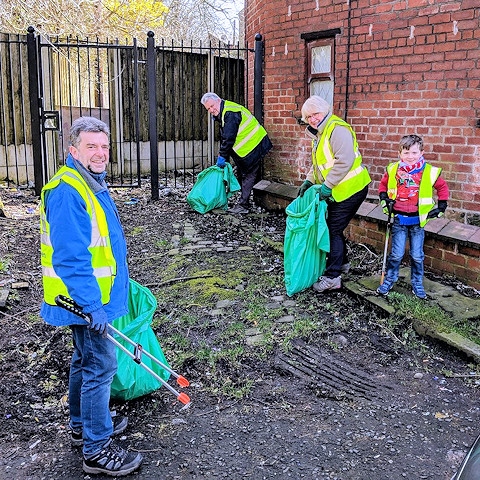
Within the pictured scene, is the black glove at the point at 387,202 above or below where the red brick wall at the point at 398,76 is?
below

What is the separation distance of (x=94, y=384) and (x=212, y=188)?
217 inches

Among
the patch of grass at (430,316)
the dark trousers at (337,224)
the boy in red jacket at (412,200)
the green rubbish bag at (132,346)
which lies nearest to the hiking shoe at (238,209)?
the dark trousers at (337,224)

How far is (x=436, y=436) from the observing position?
3193 millimetres

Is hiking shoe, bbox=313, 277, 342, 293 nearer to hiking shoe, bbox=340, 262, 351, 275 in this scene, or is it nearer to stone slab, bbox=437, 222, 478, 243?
hiking shoe, bbox=340, 262, 351, 275

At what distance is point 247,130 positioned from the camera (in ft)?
26.2

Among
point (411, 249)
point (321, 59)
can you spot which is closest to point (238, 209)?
point (321, 59)

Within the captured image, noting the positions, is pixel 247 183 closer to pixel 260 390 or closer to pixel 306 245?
pixel 306 245

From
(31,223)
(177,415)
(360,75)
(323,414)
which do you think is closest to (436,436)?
(323,414)

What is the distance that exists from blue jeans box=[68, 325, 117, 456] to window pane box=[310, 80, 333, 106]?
4.98 m

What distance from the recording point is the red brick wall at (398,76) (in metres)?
5.20

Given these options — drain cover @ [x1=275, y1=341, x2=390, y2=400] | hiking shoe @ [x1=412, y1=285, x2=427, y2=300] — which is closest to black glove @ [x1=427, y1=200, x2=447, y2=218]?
hiking shoe @ [x1=412, y1=285, x2=427, y2=300]

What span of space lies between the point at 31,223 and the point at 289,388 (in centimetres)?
528

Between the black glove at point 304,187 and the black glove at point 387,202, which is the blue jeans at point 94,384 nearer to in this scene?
the black glove at point 387,202

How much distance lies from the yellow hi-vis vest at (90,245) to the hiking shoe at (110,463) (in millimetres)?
807
